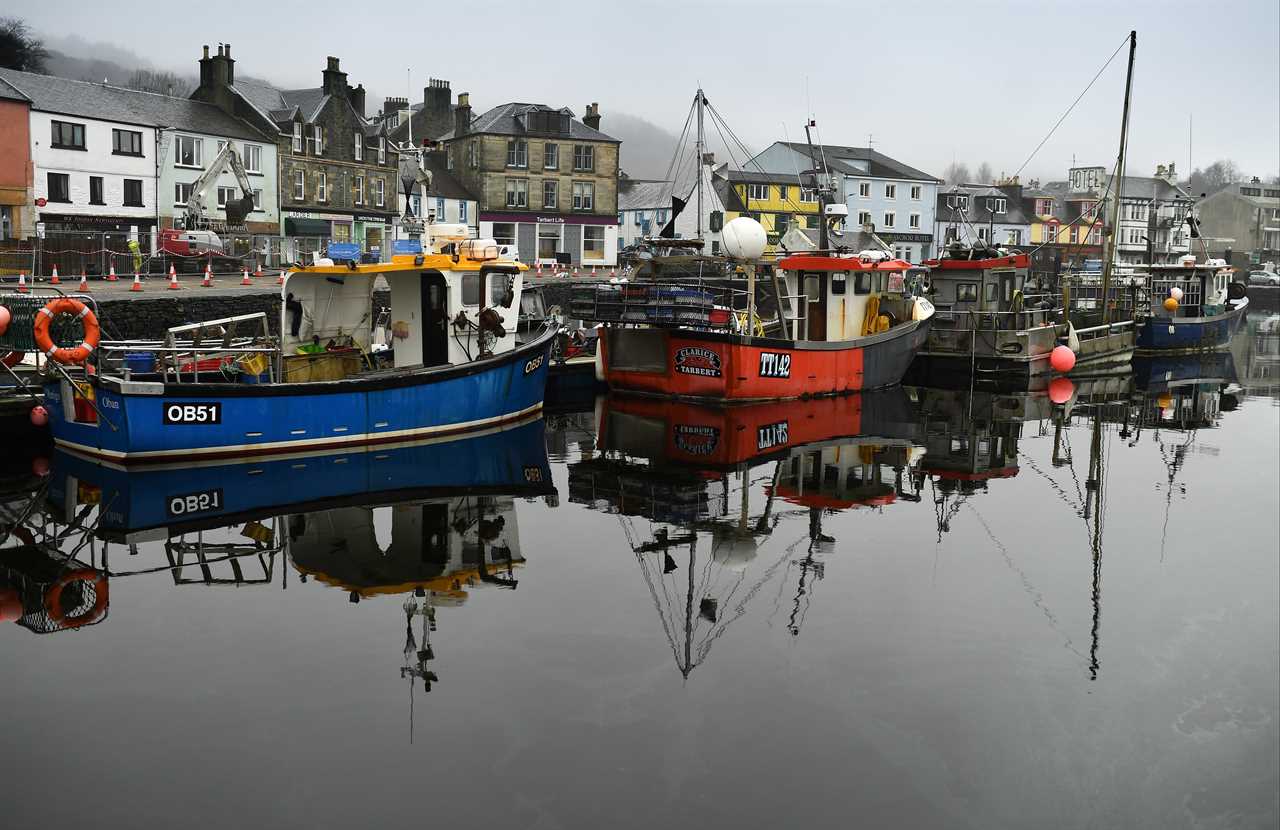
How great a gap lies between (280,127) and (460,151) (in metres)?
10.9

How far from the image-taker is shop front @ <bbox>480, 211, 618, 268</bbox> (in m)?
59.2

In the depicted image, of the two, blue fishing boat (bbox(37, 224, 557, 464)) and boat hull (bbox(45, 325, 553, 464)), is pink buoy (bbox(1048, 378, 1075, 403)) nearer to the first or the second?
blue fishing boat (bbox(37, 224, 557, 464))

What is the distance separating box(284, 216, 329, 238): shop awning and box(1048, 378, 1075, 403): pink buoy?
32949mm

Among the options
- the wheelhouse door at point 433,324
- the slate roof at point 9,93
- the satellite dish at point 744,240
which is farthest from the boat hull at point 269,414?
the slate roof at point 9,93

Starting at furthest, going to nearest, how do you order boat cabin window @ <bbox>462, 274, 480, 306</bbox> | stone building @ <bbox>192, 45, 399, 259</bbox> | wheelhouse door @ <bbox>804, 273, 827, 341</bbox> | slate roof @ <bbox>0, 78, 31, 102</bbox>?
1. stone building @ <bbox>192, 45, 399, 259</bbox>
2. slate roof @ <bbox>0, 78, 31, 102</bbox>
3. wheelhouse door @ <bbox>804, 273, 827, 341</bbox>
4. boat cabin window @ <bbox>462, 274, 480, 306</bbox>

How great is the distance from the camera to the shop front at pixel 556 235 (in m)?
59.2

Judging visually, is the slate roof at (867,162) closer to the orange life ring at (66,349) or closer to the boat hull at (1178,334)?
the boat hull at (1178,334)

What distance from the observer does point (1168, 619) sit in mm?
10516

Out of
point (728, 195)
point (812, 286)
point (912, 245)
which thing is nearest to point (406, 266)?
point (812, 286)

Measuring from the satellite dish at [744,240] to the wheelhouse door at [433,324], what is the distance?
6018 mm

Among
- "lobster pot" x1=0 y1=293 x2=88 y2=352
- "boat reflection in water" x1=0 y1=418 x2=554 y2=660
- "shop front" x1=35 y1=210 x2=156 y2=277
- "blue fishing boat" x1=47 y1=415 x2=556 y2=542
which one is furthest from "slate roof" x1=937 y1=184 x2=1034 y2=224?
"boat reflection in water" x1=0 y1=418 x2=554 y2=660

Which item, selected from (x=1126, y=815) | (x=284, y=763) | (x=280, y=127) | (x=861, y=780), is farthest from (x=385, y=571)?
(x=280, y=127)

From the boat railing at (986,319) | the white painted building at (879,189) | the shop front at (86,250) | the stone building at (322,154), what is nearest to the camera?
the boat railing at (986,319)

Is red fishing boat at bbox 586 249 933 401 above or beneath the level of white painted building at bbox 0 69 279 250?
beneath
